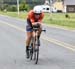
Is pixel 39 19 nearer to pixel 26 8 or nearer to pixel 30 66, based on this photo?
pixel 30 66

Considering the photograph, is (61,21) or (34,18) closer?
(34,18)

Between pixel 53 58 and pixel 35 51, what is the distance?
5.46ft

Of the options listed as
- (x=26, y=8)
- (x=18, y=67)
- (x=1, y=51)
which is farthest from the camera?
(x=26, y=8)

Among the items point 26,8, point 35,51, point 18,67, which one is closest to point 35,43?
point 35,51

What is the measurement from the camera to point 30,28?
13.4 metres

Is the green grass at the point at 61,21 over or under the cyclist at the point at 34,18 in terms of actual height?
under

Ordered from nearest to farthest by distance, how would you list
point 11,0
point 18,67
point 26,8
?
point 18,67
point 26,8
point 11,0

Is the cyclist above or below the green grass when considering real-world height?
above

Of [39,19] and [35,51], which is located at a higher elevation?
[39,19]

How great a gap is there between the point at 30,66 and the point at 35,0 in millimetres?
138173

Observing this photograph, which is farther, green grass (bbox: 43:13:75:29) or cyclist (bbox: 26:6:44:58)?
green grass (bbox: 43:13:75:29)

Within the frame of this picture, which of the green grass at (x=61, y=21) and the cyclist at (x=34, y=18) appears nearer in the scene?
the cyclist at (x=34, y=18)

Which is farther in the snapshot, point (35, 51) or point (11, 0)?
point (11, 0)

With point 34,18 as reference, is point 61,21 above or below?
below
